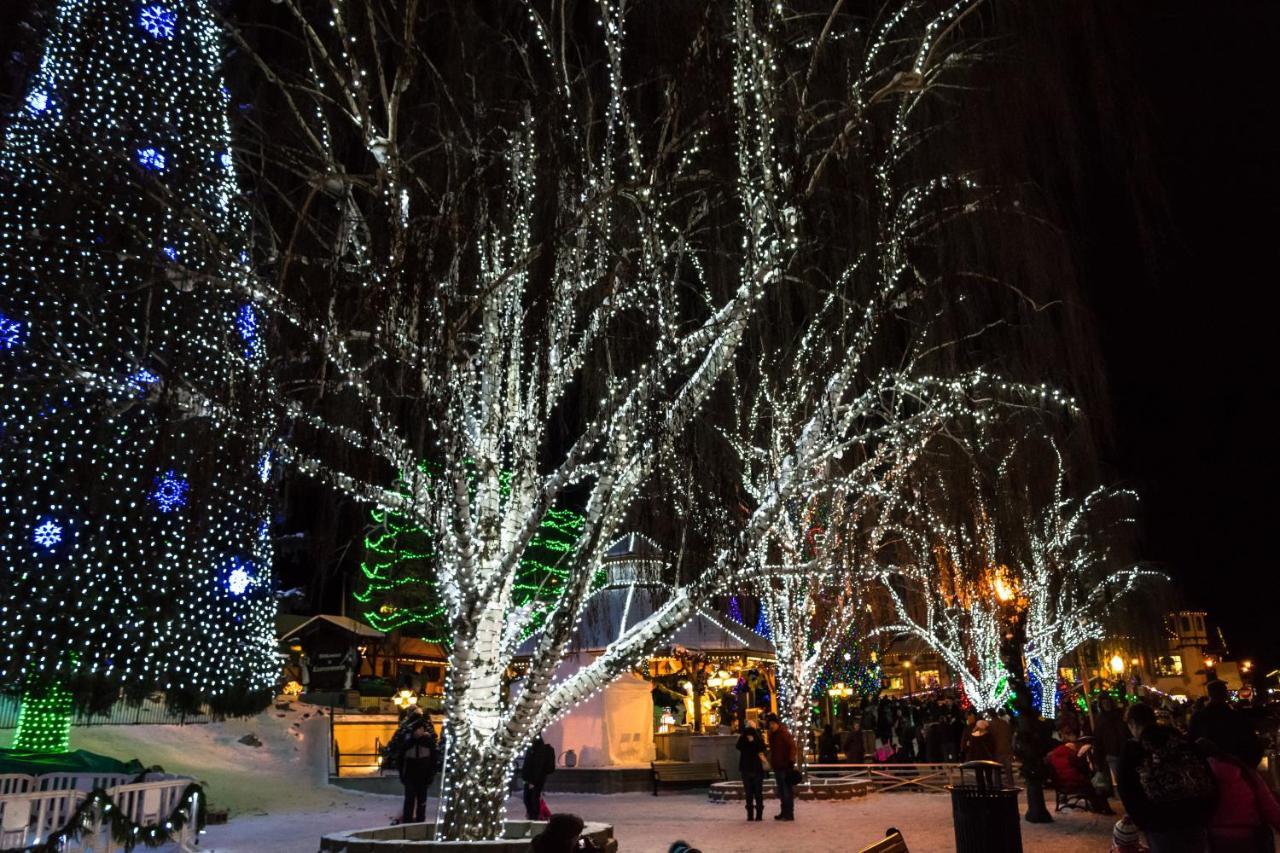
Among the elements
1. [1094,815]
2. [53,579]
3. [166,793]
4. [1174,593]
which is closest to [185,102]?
→ [53,579]

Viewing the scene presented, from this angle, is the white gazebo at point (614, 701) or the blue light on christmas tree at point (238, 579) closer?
the blue light on christmas tree at point (238, 579)

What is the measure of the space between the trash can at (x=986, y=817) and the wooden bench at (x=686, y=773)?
11996 millimetres

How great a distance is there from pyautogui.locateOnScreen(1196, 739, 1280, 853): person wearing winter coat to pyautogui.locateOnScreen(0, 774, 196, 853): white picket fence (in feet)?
34.5

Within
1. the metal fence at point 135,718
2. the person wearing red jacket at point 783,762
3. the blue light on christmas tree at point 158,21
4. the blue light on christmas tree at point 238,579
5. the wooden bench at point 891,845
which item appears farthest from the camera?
the metal fence at point 135,718

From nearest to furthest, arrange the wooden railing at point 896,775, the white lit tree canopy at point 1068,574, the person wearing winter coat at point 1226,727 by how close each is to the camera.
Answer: the person wearing winter coat at point 1226,727 → the wooden railing at point 896,775 → the white lit tree canopy at point 1068,574

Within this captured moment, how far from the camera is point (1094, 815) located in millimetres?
13680

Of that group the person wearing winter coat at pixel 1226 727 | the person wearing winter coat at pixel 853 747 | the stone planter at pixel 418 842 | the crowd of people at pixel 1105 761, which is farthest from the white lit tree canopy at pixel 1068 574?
the stone planter at pixel 418 842

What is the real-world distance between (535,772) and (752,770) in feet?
11.4

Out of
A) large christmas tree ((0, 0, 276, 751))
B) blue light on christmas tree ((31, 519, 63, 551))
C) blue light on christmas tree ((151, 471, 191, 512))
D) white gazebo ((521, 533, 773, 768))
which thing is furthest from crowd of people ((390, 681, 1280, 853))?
blue light on christmas tree ((31, 519, 63, 551))

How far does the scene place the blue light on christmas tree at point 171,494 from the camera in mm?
Result: 14669

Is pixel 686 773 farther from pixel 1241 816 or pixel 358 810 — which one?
pixel 1241 816

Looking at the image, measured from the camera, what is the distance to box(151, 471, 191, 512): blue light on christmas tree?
1467cm

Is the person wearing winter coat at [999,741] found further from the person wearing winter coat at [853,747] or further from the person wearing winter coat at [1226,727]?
the person wearing winter coat at [853,747]

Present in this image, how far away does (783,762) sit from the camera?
14500mm
